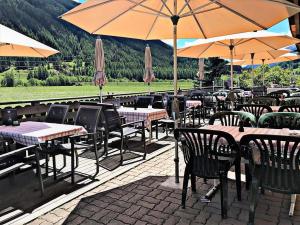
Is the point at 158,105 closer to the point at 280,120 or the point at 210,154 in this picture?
the point at 280,120

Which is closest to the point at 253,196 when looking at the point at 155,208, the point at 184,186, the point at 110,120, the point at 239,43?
the point at 184,186

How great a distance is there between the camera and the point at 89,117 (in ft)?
15.0

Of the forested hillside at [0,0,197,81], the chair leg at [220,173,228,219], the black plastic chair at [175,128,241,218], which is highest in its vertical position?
the forested hillside at [0,0,197,81]

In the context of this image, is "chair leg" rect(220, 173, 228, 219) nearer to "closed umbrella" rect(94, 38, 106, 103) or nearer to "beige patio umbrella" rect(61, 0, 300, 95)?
"beige patio umbrella" rect(61, 0, 300, 95)

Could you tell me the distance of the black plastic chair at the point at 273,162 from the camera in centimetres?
231

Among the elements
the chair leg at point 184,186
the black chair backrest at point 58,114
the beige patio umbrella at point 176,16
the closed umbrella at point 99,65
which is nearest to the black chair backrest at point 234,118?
the beige patio umbrella at point 176,16

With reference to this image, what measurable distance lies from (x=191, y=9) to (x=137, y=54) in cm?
4459

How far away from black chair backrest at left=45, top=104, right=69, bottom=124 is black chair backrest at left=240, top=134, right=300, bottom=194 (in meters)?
3.36

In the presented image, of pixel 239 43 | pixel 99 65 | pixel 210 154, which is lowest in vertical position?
pixel 210 154

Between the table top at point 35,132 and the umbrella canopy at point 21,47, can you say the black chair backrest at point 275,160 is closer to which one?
the table top at point 35,132

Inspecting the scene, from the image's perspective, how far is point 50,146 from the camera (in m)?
4.11

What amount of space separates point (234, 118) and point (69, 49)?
4703 cm

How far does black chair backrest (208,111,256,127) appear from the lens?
377cm

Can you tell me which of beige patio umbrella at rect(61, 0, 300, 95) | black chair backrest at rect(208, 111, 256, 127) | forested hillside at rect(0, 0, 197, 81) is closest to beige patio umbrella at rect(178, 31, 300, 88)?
beige patio umbrella at rect(61, 0, 300, 95)
